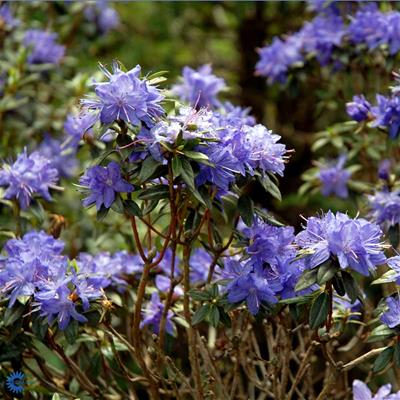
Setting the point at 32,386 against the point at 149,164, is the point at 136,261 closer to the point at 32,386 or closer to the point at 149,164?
the point at 32,386

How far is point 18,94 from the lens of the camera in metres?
2.80

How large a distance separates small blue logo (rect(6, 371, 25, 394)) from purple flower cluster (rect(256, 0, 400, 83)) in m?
1.37

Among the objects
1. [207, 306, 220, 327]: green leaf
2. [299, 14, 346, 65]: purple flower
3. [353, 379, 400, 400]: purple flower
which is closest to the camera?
[353, 379, 400, 400]: purple flower

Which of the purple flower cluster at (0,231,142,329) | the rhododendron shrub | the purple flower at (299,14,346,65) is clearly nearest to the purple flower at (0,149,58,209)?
the rhododendron shrub

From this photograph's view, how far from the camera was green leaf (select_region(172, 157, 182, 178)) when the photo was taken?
4.90 feet

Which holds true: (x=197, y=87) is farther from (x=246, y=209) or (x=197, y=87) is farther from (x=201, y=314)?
(x=201, y=314)

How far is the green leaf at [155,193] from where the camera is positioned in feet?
5.23

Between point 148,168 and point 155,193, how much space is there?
8 centimetres

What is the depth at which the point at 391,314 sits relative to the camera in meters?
1.56

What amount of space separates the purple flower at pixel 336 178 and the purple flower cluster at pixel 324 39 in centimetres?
A: 38

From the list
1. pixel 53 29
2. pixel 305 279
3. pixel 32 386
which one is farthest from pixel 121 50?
pixel 305 279

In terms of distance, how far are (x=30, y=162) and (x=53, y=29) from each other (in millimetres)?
1582

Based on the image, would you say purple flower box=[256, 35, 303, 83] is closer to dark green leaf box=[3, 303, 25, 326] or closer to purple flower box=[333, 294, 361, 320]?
purple flower box=[333, 294, 361, 320]

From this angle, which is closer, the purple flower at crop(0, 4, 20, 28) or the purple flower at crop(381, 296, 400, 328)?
the purple flower at crop(381, 296, 400, 328)
